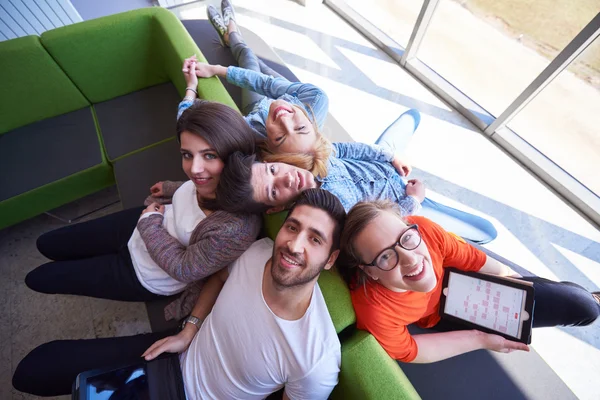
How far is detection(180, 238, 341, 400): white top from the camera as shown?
41.1 inches

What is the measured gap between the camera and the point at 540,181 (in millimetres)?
2492

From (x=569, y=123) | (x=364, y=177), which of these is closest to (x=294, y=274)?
(x=364, y=177)

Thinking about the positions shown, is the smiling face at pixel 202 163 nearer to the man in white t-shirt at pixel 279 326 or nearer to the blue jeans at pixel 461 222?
the man in white t-shirt at pixel 279 326

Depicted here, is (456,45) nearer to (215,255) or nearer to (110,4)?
(215,255)

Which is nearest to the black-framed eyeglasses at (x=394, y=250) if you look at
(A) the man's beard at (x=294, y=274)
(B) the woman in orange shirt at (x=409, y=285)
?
(B) the woman in orange shirt at (x=409, y=285)

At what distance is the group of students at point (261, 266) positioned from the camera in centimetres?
109

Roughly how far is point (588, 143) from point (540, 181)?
477 millimetres

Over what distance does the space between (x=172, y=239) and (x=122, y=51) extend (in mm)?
1505

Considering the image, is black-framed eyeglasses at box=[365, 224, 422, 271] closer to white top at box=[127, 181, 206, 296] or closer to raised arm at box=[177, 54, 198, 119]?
white top at box=[127, 181, 206, 296]

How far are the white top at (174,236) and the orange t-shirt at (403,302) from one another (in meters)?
0.81

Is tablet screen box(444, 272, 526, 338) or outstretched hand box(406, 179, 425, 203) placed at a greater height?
outstretched hand box(406, 179, 425, 203)

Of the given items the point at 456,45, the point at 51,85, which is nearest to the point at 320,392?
the point at 51,85

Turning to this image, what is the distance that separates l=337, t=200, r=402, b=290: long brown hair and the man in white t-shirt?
0.12 ft

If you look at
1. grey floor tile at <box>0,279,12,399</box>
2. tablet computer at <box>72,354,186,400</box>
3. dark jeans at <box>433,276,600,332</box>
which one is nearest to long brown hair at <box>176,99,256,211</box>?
tablet computer at <box>72,354,186,400</box>
